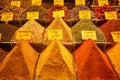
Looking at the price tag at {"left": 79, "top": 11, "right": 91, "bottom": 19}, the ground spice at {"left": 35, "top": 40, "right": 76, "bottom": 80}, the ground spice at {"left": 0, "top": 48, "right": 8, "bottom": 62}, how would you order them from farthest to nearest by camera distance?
1. the price tag at {"left": 79, "top": 11, "right": 91, "bottom": 19}
2. the ground spice at {"left": 0, "top": 48, "right": 8, "bottom": 62}
3. the ground spice at {"left": 35, "top": 40, "right": 76, "bottom": 80}

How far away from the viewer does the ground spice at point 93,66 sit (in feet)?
4.75

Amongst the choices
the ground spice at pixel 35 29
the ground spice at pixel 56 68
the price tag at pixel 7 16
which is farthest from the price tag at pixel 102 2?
the ground spice at pixel 56 68

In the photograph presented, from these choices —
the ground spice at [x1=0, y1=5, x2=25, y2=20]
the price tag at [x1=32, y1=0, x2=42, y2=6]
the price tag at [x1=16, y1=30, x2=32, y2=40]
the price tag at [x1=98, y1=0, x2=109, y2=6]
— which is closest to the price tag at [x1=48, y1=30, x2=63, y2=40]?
the price tag at [x1=16, y1=30, x2=32, y2=40]

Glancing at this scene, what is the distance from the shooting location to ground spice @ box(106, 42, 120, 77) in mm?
1595

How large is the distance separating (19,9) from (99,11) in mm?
807

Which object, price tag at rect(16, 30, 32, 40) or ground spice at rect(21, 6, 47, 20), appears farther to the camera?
ground spice at rect(21, 6, 47, 20)

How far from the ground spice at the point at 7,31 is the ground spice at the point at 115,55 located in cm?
81

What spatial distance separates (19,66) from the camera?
58.8 inches

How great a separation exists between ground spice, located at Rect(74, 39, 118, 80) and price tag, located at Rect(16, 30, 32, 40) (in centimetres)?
51

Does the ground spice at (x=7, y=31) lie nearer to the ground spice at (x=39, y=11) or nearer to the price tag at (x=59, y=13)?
the ground spice at (x=39, y=11)

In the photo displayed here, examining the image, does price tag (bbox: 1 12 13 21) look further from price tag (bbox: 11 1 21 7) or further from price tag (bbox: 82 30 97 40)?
price tag (bbox: 82 30 97 40)

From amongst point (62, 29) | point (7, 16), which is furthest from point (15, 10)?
point (62, 29)

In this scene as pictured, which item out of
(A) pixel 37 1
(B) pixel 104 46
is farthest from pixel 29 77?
(A) pixel 37 1

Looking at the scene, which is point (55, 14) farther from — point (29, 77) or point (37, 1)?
point (29, 77)
